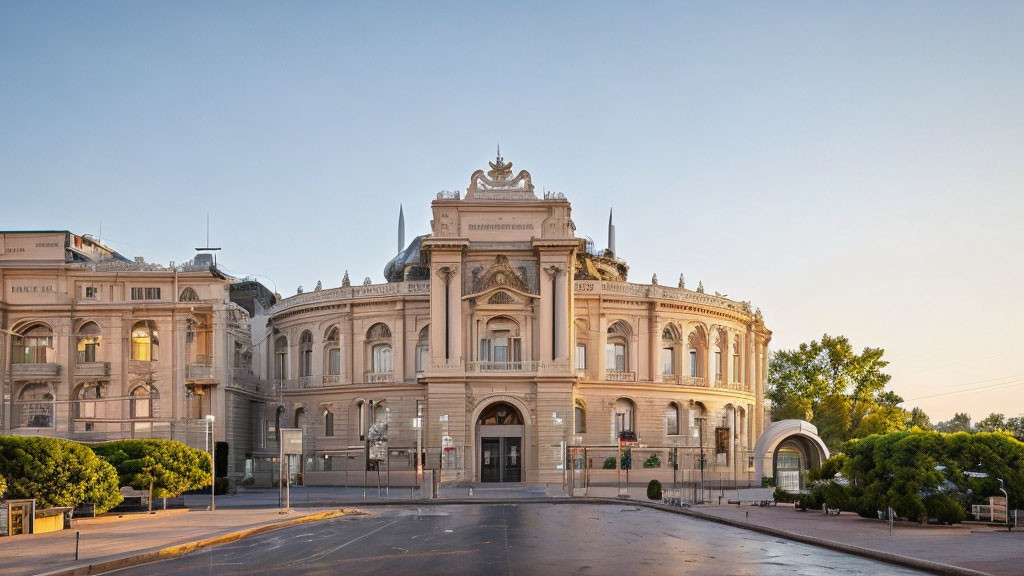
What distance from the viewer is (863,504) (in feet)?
127

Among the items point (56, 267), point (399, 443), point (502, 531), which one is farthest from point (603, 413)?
point (502, 531)

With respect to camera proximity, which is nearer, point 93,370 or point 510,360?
point 510,360

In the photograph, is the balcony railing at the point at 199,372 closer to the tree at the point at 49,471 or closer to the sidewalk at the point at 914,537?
the tree at the point at 49,471

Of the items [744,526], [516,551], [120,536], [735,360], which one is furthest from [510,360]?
[516,551]

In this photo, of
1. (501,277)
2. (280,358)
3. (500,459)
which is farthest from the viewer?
(280,358)

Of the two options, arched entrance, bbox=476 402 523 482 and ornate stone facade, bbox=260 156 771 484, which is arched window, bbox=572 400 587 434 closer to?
ornate stone facade, bbox=260 156 771 484

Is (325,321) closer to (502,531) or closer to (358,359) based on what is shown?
(358,359)

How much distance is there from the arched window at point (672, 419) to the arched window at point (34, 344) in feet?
151

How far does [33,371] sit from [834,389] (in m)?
69.0

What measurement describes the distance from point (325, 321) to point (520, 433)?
21.9m

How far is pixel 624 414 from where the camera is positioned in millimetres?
81312

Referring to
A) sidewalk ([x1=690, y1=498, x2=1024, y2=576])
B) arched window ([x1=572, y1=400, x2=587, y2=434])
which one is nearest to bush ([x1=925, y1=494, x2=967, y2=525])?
sidewalk ([x1=690, y1=498, x2=1024, y2=576])

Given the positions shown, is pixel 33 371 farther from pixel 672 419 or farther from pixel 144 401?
pixel 672 419

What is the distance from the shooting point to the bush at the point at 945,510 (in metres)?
34.6
